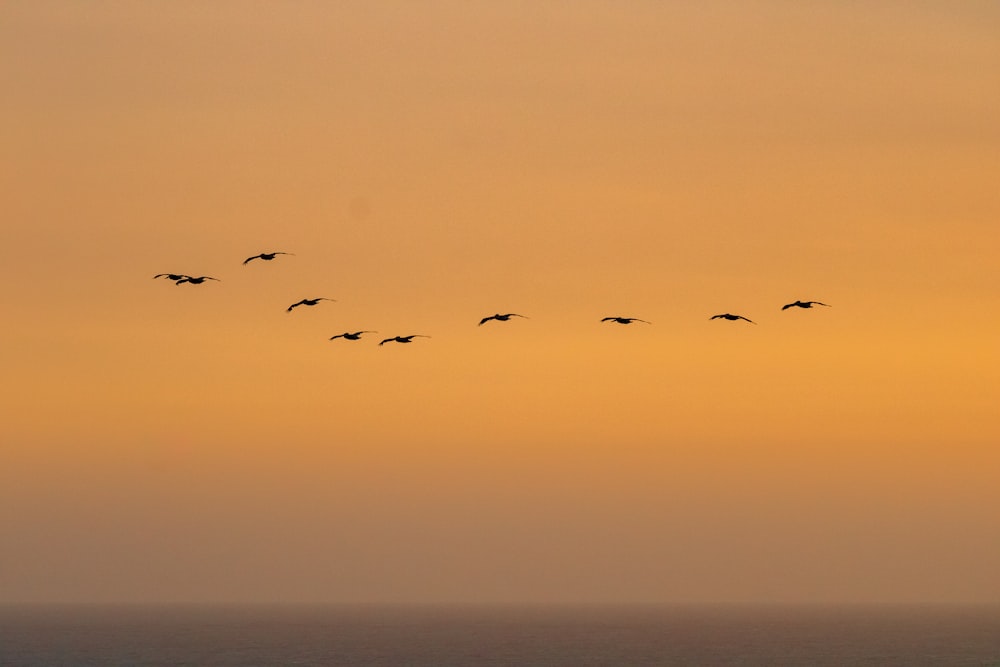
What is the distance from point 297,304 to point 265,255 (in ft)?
11.8

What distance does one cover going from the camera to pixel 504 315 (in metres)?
84.2

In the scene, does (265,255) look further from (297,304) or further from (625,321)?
(625,321)

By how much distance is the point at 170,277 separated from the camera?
82.2 meters

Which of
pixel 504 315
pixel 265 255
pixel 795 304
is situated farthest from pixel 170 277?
pixel 795 304

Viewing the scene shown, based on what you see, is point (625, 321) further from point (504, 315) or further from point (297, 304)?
point (297, 304)

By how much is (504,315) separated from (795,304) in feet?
50.0

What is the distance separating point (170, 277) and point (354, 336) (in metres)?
10.2

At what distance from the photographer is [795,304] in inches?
3329

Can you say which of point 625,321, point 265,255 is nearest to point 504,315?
point 625,321

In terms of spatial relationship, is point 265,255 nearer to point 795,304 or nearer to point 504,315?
point 504,315

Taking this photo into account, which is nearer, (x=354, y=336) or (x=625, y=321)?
(x=625, y=321)

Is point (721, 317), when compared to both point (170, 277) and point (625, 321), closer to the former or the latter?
point (625, 321)

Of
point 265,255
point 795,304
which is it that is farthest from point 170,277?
point 795,304

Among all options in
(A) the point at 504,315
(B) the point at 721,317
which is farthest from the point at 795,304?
(A) the point at 504,315
